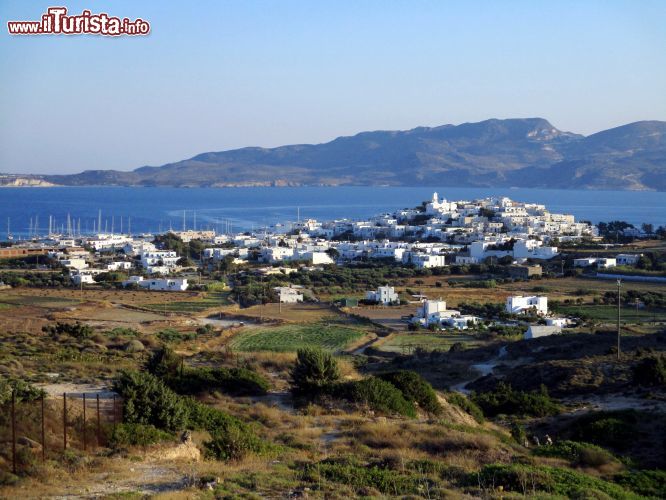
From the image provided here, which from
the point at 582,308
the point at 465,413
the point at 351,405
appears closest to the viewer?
the point at 351,405

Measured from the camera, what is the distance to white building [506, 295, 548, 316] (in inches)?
1224

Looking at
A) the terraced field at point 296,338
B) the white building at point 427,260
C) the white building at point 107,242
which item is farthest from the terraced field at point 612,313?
the white building at point 107,242

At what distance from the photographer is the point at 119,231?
84438mm

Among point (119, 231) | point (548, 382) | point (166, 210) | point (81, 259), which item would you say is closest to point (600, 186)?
point (166, 210)

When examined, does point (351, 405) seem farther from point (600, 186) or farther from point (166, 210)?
point (600, 186)

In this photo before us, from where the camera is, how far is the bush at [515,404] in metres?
13.8

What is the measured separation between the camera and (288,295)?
3512cm

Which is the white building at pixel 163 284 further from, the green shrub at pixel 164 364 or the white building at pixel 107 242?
the green shrub at pixel 164 364

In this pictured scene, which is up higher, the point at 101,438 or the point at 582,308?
the point at 101,438

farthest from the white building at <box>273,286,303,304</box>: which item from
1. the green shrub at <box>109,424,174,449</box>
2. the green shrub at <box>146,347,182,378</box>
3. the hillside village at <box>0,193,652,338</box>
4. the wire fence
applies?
the green shrub at <box>109,424,174,449</box>

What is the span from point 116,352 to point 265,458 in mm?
9804

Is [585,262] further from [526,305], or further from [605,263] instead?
[526,305]

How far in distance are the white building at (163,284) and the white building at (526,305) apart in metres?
13.7

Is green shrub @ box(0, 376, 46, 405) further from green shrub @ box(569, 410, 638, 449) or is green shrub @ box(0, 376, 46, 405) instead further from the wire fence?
green shrub @ box(569, 410, 638, 449)
